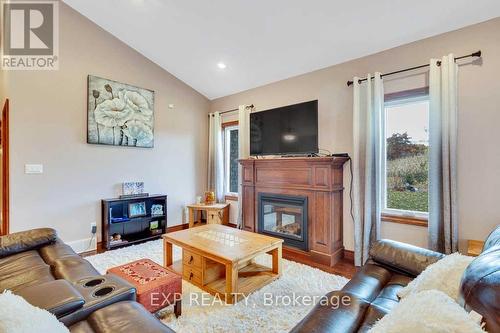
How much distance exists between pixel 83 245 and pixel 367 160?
12.7 ft

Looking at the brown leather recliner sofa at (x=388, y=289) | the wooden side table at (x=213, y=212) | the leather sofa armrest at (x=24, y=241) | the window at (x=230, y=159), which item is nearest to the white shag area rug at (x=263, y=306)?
the brown leather recliner sofa at (x=388, y=289)

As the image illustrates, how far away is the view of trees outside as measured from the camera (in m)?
2.81

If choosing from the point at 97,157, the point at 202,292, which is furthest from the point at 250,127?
the point at 202,292

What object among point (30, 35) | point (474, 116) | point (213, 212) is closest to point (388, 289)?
point (474, 116)

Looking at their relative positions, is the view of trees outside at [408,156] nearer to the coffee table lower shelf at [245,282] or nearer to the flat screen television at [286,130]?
the flat screen television at [286,130]

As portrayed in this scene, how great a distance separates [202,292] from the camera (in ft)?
7.78

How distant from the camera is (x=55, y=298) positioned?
3.77 ft

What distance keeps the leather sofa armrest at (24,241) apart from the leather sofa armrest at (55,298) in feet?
3.71

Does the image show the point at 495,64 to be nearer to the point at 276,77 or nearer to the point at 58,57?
the point at 276,77

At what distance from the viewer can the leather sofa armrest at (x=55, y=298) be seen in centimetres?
111

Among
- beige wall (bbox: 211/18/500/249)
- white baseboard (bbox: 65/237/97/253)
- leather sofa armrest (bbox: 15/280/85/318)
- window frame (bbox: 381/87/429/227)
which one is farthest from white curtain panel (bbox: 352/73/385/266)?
white baseboard (bbox: 65/237/97/253)

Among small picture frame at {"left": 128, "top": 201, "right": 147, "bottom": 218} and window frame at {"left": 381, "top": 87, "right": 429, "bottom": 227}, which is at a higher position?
window frame at {"left": 381, "top": 87, "right": 429, "bottom": 227}

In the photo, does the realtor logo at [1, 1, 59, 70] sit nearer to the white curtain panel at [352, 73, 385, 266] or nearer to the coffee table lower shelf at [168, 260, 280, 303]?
the coffee table lower shelf at [168, 260, 280, 303]

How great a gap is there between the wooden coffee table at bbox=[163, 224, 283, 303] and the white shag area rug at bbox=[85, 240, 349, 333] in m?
0.09
